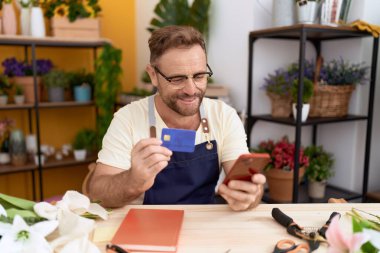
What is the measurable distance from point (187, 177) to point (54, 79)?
1.80m

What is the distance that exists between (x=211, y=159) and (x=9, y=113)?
7.00ft

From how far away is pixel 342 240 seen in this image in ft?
1.71

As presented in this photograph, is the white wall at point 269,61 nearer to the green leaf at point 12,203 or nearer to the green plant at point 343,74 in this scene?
the green plant at point 343,74

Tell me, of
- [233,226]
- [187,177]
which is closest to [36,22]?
[187,177]

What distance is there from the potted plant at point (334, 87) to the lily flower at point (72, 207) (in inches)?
68.5

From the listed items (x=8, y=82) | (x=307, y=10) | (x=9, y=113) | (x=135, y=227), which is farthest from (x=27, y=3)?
(x=135, y=227)

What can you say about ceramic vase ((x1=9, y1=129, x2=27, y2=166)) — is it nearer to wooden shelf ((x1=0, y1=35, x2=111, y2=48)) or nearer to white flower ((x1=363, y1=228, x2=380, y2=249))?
wooden shelf ((x1=0, y1=35, x2=111, y2=48))

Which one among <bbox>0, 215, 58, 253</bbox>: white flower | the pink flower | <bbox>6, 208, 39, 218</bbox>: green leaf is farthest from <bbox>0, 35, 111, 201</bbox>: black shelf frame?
the pink flower

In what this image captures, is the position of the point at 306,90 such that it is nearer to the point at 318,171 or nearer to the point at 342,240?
the point at 318,171

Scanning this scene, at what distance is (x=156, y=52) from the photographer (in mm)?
1468

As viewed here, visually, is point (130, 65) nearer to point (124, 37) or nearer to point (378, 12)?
point (124, 37)

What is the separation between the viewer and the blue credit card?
41.9 inches

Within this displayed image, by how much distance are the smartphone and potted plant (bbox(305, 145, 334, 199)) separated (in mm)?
1523

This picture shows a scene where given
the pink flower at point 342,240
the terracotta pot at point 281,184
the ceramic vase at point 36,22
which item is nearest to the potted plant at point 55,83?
the ceramic vase at point 36,22
